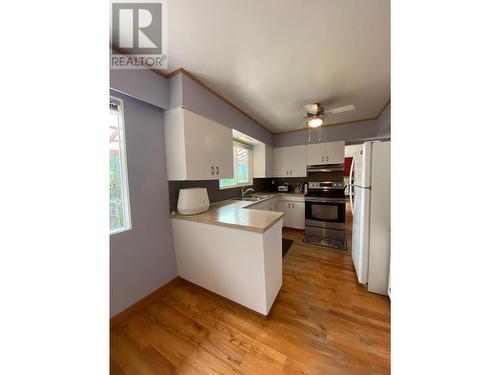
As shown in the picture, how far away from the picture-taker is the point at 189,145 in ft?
5.36

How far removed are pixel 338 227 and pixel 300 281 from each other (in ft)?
4.58

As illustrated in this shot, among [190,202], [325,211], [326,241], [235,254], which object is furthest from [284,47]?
[326,241]

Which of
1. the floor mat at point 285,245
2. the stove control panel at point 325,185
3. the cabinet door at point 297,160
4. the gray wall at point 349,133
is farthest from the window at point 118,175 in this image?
the gray wall at point 349,133

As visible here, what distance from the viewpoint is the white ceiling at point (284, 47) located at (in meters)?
0.98

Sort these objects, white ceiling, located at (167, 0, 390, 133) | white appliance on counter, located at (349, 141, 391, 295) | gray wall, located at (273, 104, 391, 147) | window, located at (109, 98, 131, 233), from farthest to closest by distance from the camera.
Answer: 1. gray wall, located at (273, 104, 391, 147)
2. white appliance on counter, located at (349, 141, 391, 295)
3. window, located at (109, 98, 131, 233)
4. white ceiling, located at (167, 0, 390, 133)

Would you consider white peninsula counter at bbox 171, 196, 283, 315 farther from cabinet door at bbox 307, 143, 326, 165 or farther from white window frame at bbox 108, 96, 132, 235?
cabinet door at bbox 307, 143, 326, 165

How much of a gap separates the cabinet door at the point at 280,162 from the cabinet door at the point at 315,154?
0.53m

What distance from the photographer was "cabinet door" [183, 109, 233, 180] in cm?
164

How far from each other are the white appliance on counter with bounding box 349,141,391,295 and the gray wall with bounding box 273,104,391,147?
4.28 ft

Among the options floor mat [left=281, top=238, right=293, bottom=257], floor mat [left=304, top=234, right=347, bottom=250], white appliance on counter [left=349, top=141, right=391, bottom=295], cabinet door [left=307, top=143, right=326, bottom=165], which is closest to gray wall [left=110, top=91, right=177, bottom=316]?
floor mat [left=281, top=238, right=293, bottom=257]
